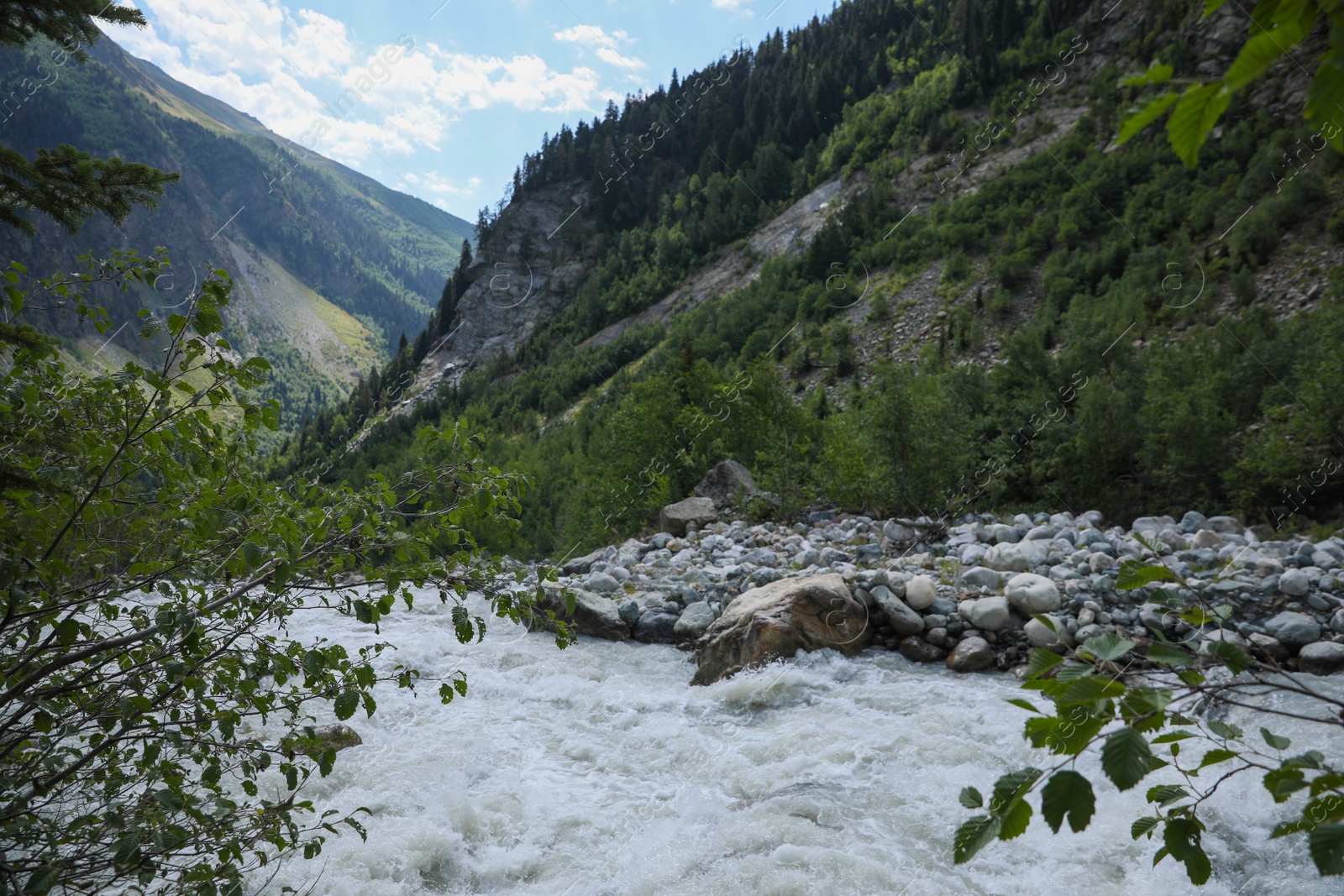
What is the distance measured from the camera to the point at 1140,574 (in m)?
1.36

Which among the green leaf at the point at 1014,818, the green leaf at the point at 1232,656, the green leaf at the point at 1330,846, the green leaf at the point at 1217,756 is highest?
the green leaf at the point at 1232,656

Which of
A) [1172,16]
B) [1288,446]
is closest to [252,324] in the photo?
[1172,16]

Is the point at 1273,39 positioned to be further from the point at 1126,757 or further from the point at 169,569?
the point at 169,569

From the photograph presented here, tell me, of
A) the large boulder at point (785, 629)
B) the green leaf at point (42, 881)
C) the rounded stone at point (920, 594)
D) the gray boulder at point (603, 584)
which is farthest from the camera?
the gray boulder at point (603, 584)

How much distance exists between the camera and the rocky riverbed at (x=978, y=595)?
6.89 metres

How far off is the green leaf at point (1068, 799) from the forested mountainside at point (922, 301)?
187 cm

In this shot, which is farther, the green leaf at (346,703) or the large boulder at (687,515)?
the large boulder at (687,515)

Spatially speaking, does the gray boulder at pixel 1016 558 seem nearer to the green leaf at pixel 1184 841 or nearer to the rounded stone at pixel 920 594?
the rounded stone at pixel 920 594

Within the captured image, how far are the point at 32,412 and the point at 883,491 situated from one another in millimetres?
11614

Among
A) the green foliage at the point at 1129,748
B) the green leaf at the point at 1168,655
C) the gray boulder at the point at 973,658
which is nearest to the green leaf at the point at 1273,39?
the green foliage at the point at 1129,748

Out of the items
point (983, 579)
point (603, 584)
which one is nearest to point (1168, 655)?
point (983, 579)

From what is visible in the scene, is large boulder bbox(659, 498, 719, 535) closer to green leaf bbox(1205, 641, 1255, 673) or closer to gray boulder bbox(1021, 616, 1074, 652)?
gray boulder bbox(1021, 616, 1074, 652)

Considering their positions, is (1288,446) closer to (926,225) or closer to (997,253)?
(997,253)

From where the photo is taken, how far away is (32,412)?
90.4 inches
